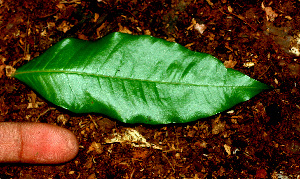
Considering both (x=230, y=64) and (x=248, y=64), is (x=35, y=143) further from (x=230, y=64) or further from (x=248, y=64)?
(x=248, y=64)

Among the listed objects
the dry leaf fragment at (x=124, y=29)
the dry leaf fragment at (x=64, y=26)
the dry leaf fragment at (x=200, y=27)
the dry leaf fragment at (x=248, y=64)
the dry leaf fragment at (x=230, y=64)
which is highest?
the dry leaf fragment at (x=64, y=26)

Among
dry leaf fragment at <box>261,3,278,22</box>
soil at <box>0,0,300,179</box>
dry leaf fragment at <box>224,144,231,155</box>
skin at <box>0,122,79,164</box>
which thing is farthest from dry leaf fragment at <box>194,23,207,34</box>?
skin at <box>0,122,79,164</box>

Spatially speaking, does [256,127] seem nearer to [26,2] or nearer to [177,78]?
[177,78]

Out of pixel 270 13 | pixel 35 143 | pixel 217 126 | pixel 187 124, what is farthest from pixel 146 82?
pixel 270 13

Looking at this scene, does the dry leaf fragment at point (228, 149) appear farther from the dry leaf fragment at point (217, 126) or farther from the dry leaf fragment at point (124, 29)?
the dry leaf fragment at point (124, 29)

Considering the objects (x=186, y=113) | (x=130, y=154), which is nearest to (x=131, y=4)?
(x=186, y=113)

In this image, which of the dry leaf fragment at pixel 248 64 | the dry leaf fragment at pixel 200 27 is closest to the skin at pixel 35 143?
the dry leaf fragment at pixel 200 27

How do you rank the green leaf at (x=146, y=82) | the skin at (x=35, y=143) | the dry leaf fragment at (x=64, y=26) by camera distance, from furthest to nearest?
the dry leaf fragment at (x=64, y=26) → the skin at (x=35, y=143) → the green leaf at (x=146, y=82)
